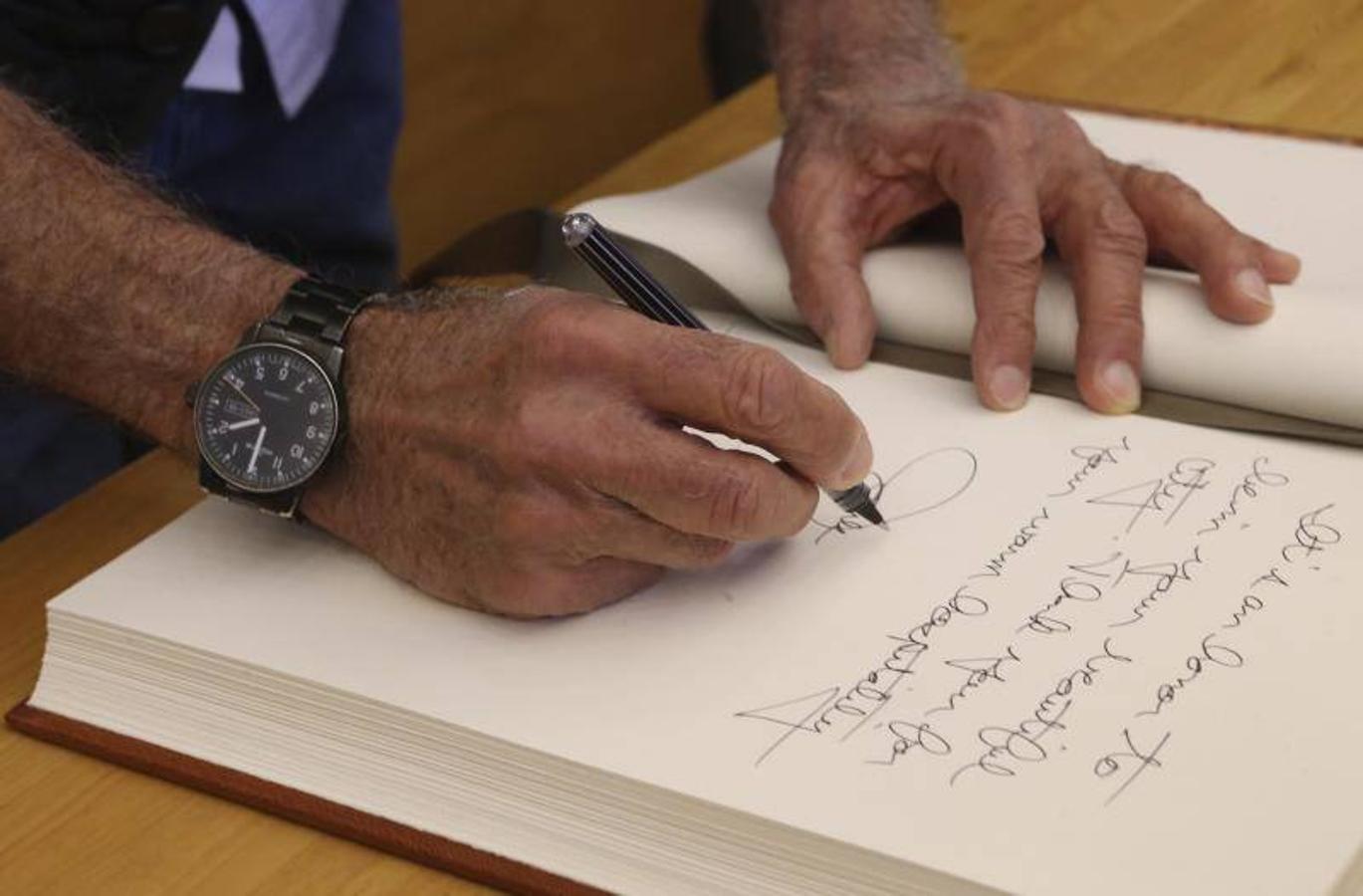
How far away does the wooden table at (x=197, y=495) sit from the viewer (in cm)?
64

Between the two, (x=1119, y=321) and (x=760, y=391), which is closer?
(x=760, y=391)

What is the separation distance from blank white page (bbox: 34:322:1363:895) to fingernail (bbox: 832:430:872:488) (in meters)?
0.03

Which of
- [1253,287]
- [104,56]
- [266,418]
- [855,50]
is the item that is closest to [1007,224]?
[1253,287]

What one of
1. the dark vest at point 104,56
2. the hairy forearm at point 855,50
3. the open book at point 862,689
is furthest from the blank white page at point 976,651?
the dark vest at point 104,56

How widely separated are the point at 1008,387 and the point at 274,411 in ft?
0.96

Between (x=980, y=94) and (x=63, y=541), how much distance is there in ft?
1.51

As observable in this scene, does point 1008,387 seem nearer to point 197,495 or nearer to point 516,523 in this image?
point 516,523

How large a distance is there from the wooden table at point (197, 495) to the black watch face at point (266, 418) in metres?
0.11

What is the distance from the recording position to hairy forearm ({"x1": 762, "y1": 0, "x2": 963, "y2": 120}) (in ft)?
3.24

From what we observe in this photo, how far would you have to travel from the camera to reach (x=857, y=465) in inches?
27.3

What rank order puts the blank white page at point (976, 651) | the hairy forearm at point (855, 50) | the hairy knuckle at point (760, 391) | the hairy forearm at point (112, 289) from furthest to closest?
the hairy forearm at point (855, 50) → the hairy forearm at point (112, 289) → the hairy knuckle at point (760, 391) → the blank white page at point (976, 651)

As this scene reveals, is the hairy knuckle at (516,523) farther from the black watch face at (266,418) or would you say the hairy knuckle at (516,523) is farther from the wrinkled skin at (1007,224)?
the wrinkled skin at (1007,224)

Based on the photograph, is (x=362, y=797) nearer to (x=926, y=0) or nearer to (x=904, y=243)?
(x=904, y=243)

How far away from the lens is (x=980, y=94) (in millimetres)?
917
